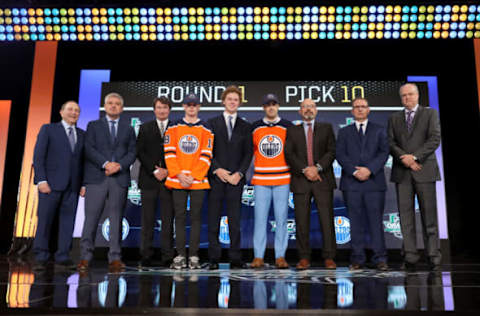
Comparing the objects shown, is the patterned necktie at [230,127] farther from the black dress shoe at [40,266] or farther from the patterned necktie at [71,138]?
the black dress shoe at [40,266]

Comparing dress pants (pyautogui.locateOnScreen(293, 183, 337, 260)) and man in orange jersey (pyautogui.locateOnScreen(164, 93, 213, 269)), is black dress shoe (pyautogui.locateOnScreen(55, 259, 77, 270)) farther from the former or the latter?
dress pants (pyautogui.locateOnScreen(293, 183, 337, 260))

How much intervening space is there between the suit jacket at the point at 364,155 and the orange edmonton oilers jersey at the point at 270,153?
523 mm

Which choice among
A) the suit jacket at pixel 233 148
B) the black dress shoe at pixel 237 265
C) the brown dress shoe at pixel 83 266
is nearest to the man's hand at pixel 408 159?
the suit jacket at pixel 233 148

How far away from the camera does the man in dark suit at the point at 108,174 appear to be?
3.25m

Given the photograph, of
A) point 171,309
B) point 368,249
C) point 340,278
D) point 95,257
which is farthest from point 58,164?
point 368,249

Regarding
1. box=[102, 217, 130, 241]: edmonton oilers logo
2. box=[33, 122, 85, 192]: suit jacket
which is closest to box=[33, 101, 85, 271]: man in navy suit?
box=[33, 122, 85, 192]: suit jacket

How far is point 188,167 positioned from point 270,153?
2.45ft

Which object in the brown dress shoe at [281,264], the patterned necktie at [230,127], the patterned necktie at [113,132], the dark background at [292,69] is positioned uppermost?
the dark background at [292,69]

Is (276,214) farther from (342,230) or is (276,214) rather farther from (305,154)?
(342,230)

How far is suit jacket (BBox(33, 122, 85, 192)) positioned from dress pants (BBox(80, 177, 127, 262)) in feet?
0.71

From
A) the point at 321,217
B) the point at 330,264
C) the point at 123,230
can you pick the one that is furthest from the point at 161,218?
the point at 330,264

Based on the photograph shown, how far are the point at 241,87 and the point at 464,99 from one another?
2790 millimetres

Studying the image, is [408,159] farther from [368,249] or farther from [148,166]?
[148,166]

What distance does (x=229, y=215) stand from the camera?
3.41 m
